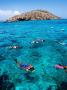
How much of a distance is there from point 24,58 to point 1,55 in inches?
81.3

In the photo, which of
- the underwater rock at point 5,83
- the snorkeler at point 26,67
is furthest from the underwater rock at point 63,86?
the snorkeler at point 26,67

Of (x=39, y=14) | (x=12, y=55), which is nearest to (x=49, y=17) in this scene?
(x=39, y=14)

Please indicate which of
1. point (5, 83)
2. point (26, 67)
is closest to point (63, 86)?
point (5, 83)

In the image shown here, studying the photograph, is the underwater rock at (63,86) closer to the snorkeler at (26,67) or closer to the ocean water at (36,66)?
the ocean water at (36,66)

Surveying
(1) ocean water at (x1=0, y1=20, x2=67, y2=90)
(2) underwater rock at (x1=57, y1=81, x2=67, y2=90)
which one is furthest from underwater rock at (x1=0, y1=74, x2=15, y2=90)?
(2) underwater rock at (x1=57, y1=81, x2=67, y2=90)

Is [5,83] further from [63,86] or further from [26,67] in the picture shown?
[63,86]

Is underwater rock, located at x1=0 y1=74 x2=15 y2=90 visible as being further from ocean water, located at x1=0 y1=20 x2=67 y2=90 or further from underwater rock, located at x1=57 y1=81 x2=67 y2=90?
underwater rock, located at x1=57 y1=81 x2=67 y2=90

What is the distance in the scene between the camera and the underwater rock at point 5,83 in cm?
972

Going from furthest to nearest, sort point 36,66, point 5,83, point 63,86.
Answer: point 36,66
point 5,83
point 63,86

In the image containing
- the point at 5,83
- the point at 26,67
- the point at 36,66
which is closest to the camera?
the point at 5,83

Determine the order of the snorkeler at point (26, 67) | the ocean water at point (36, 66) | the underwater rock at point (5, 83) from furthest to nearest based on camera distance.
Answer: the snorkeler at point (26, 67), the ocean water at point (36, 66), the underwater rock at point (5, 83)

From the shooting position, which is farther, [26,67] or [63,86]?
[26,67]

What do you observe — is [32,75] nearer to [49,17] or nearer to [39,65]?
[39,65]

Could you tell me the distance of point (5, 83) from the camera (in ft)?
33.4
